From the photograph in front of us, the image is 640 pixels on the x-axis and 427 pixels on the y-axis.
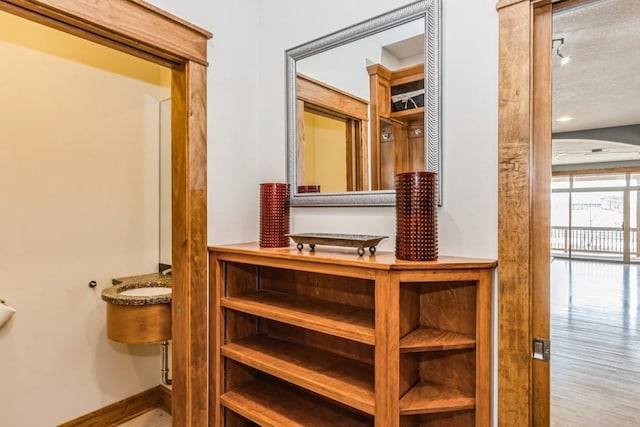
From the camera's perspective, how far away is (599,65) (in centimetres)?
302

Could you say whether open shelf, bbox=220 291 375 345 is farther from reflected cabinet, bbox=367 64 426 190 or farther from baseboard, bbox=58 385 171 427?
baseboard, bbox=58 385 171 427

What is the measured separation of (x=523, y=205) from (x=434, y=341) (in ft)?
1.81

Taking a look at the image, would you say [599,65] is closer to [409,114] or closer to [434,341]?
[409,114]

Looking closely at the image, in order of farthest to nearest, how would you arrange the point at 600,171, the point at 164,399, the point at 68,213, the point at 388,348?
the point at 600,171 → the point at 164,399 → the point at 68,213 → the point at 388,348

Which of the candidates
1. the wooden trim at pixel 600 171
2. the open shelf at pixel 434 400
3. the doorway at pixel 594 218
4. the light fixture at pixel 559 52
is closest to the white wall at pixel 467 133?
the doorway at pixel 594 218

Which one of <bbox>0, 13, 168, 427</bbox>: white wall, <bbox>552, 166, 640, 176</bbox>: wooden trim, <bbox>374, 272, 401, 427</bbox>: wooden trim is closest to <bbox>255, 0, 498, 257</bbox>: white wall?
<bbox>374, 272, 401, 427</bbox>: wooden trim

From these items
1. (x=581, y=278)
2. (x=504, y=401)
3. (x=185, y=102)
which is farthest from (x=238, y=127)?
(x=581, y=278)

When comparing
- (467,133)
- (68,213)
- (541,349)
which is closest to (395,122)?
(467,133)

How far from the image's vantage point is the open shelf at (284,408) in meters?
1.47

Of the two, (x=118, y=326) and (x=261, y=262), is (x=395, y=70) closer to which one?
(x=261, y=262)

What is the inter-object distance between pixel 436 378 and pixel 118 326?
1591mm

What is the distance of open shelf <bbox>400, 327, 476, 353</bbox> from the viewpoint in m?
1.17

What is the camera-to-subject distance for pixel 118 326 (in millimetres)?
1823

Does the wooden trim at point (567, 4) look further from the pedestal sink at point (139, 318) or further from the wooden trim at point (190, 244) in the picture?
the pedestal sink at point (139, 318)
